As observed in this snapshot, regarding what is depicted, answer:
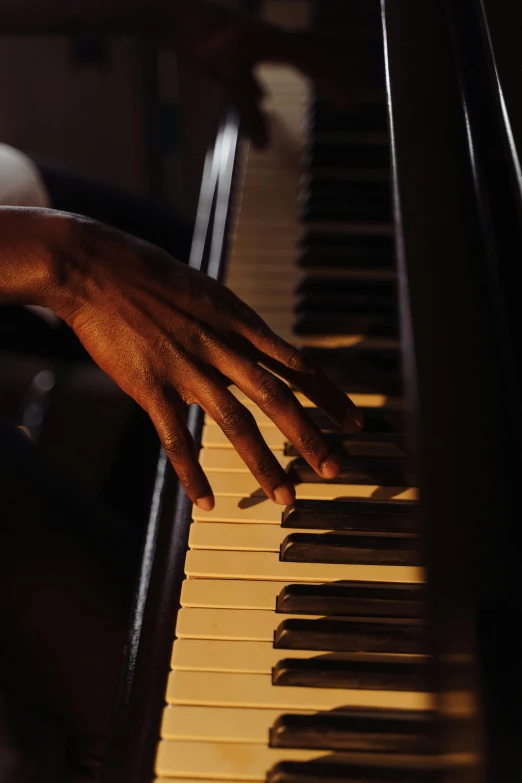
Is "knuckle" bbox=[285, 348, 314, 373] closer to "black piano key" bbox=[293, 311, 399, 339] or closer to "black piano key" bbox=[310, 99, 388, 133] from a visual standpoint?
"black piano key" bbox=[293, 311, 399, 339]

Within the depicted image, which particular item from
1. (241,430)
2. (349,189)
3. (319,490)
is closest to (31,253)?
(241,430)

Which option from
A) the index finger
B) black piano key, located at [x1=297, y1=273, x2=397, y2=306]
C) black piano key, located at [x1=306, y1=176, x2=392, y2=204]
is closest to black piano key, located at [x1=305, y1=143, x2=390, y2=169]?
black piano key, located at [x1=306, y1=176, x2=392, y2=204]

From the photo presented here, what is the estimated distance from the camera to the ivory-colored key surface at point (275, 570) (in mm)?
732

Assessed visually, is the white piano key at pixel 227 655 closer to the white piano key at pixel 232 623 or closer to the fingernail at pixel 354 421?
the white piano key at pixel 232 623

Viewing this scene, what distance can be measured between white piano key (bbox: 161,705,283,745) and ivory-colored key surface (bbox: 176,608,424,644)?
66 mm

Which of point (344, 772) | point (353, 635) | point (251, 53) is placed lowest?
point (344, 772)

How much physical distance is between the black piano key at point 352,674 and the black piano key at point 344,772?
0.06 m

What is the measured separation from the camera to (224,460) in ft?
2.87

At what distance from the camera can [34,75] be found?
2232 mm

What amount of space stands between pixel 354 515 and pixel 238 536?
4.7 inches

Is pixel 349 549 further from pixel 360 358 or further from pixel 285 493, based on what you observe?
pixel 360 358

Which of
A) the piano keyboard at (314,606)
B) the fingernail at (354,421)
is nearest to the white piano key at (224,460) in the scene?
the piano keyboard at (314,606)

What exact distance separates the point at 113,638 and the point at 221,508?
0.22 m

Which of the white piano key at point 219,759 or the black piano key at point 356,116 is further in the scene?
the black piano key at point 356,116
